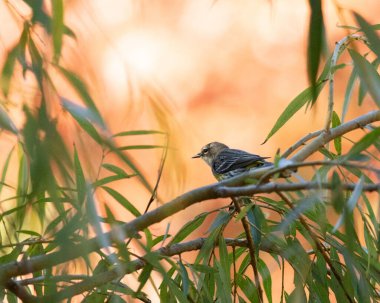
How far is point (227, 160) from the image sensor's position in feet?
8.62

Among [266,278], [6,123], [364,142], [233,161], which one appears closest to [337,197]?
[364,142]

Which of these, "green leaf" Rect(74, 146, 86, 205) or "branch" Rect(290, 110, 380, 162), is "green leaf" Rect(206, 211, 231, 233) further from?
"green leaf" Rect(74, 146, 86, 205)

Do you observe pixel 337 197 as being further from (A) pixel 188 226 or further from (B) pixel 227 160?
(B) pixel 227 160

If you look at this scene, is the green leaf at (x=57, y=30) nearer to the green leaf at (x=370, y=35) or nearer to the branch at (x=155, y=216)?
the branch at (x=155, y=216)

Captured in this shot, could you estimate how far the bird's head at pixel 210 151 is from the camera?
2.92 m

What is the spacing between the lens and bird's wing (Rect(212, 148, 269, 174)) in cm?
238

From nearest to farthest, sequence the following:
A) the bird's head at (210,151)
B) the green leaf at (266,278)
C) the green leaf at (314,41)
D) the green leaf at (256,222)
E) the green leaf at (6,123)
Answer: the green leaf at (314,41) → the green leaf at (6,123) → the green leaf at (256,222) → the green leaf at (266,278) → the bird's head at (210,151)

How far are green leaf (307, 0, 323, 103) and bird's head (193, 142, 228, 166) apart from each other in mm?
2018

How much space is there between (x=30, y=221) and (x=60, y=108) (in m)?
0.66

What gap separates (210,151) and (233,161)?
419mm

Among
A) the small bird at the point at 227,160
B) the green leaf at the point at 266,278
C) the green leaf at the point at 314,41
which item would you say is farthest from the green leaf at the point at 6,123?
the small bird at the point at 227,160

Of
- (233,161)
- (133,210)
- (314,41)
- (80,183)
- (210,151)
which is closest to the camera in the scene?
(314,41)

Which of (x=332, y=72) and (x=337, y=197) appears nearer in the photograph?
(x=337, y=197)

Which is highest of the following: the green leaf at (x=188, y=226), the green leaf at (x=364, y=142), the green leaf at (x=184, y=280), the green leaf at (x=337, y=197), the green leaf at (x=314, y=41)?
the green leaf at (x=188, y=226)
